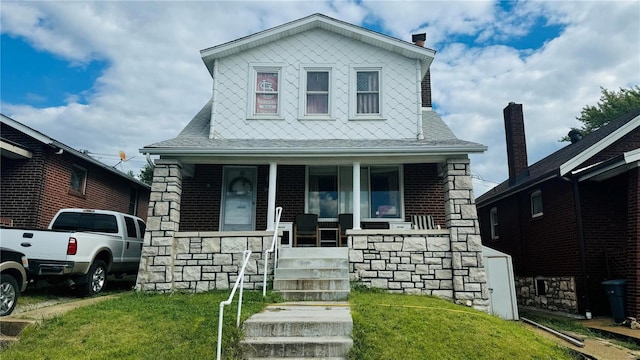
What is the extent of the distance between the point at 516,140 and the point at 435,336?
11396 millimetres

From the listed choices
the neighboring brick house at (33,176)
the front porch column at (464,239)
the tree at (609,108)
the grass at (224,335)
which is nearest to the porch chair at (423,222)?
the front porch column at (464,239)

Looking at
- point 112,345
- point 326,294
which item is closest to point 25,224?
point 112,345

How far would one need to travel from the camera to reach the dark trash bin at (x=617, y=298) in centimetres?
824

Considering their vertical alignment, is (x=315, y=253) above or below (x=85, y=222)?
below

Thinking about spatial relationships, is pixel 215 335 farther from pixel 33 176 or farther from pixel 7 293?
pixel 33 176

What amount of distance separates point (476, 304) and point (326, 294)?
2955 millimetres

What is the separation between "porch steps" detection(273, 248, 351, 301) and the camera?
715 cm

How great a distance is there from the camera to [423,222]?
400 inches

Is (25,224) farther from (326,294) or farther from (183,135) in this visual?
(326,294)

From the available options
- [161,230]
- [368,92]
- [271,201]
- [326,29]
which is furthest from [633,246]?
[161,230]

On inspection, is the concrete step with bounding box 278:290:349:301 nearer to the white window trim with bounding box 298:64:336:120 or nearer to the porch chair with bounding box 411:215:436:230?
the porch chair with bounding box 411:215:436:230

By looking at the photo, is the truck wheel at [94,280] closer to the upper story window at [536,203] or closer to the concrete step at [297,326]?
the concrete step at [297,326]

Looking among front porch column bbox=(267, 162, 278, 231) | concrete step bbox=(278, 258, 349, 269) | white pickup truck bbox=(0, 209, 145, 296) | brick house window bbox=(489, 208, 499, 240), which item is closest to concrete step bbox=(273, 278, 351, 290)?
concrete step bbox=(278, 258, 349, 269)

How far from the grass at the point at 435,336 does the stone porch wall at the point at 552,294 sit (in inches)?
196
